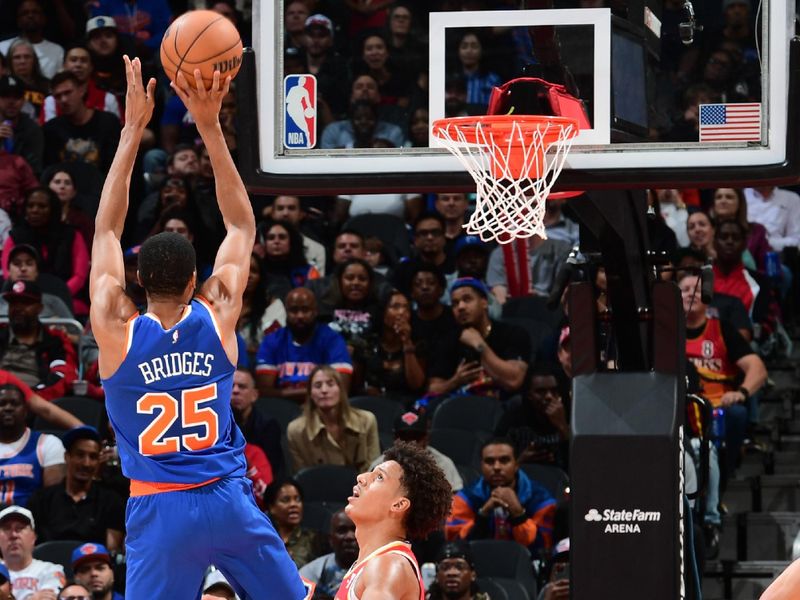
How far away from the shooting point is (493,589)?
8352 millimetres

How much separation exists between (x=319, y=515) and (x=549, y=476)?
1.33m

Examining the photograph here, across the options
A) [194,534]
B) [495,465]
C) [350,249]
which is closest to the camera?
[194,534]

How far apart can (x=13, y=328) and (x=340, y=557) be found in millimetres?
3069

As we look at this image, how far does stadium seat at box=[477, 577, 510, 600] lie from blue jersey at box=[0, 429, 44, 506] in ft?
9.15

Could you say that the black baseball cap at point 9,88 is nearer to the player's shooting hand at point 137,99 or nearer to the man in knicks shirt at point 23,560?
the man in knicks shirt at point 23,560

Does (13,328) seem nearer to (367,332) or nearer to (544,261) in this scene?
(367,332)

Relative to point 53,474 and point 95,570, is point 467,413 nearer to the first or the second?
point 53,474

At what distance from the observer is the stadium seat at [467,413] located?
9.92 metres

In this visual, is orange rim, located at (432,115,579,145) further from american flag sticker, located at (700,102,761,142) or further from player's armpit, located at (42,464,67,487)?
player's armpit, located at (42,464,67,487)

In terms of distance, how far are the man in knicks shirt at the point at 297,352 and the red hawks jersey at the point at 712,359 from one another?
2158 mm

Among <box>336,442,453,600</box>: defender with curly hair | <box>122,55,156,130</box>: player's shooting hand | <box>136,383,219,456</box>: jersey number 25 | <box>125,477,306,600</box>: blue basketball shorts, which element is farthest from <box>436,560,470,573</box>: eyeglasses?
<box>122,55,156,130</box>: player's shooting hand

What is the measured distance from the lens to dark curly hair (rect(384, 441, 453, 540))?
17.6 ft

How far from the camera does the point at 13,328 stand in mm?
10352

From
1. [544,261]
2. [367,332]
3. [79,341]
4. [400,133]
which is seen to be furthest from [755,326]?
[79,341]
